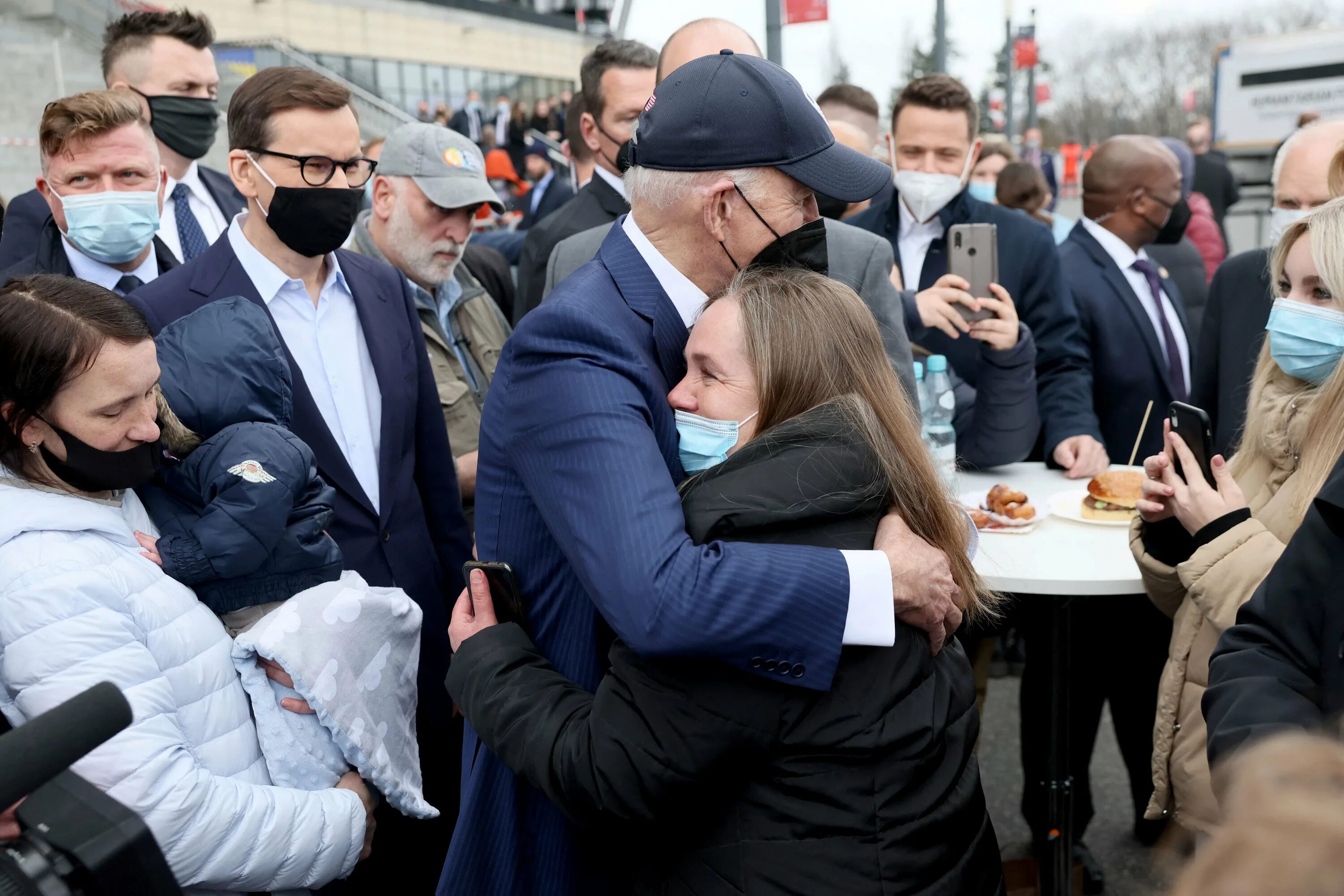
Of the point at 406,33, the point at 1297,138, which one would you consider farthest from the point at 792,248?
the point at 406,33

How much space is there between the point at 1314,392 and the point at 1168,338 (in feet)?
6.78

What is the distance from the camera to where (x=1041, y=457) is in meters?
4.61

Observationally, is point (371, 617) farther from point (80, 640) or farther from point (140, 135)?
point (140, 135)

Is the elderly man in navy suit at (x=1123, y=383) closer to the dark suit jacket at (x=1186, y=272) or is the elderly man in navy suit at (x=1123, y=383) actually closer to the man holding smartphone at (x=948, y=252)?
the man holding smartphone at (x=948, y=252)

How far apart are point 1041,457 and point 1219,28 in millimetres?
57105

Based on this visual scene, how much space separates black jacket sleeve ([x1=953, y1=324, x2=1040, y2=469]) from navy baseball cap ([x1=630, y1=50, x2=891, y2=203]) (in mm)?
1720

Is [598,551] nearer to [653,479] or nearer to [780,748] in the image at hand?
[653,479]

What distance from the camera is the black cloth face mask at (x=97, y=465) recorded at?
6.53 feet

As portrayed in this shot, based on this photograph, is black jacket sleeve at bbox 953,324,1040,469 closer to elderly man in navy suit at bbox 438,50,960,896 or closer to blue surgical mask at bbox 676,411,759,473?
elderly man in navy suit at bbox 438,50,960,896

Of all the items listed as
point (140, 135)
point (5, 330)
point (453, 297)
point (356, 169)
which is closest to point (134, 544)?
point (5, 330)

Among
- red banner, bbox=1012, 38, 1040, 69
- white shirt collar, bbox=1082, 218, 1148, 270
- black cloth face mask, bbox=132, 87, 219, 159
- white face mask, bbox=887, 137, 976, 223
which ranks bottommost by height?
white shirt collar, bbox=1082, 218, 1148, 270

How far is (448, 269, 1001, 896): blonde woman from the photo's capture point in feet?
4.99

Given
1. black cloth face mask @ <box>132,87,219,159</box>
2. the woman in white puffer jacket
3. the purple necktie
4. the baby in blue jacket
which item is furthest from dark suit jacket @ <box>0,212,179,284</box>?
the purple necktie

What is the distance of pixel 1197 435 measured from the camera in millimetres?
2447
